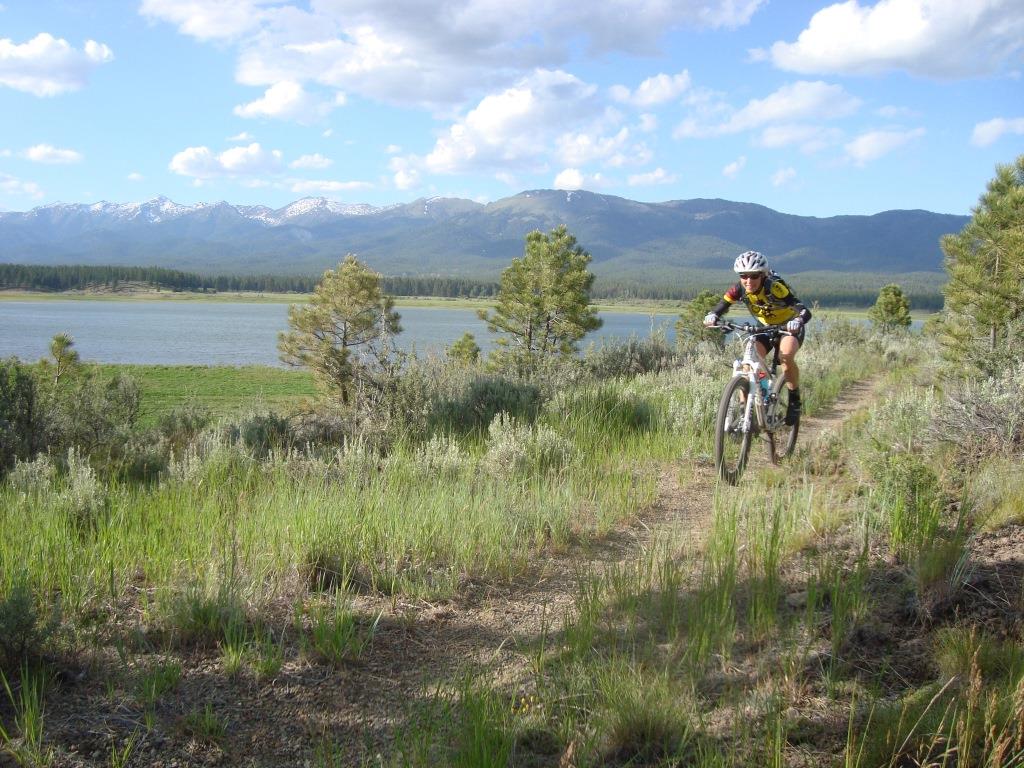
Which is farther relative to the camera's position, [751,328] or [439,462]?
[751,328]

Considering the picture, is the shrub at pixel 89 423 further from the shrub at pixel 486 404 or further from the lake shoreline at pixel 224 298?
the lake shoreline at pixel 224 298

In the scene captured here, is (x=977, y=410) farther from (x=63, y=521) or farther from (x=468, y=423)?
(x=63, y=521)

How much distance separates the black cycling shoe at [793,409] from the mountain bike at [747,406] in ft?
0.58

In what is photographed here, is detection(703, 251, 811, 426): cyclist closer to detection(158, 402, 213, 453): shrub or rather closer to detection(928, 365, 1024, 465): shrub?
detection(928, 365, 1024, 465): shrub

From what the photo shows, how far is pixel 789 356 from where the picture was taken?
7105mm

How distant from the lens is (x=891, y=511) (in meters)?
4.16

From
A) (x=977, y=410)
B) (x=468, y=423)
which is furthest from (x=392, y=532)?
(x=977, y=410)

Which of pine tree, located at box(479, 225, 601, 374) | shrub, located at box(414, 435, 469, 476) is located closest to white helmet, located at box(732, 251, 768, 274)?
shrub, located at box(414, 435, 469, 476)

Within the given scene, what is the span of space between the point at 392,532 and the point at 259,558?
0.79 metres

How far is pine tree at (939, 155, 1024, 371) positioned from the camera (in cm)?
1898

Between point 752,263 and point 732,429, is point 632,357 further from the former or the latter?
point 732,429

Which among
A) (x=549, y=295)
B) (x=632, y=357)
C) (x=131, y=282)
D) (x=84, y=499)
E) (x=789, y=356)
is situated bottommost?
(x=84, y=499)

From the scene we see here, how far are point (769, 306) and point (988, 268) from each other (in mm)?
19021

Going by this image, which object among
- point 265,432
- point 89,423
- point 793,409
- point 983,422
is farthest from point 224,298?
point 983,422
